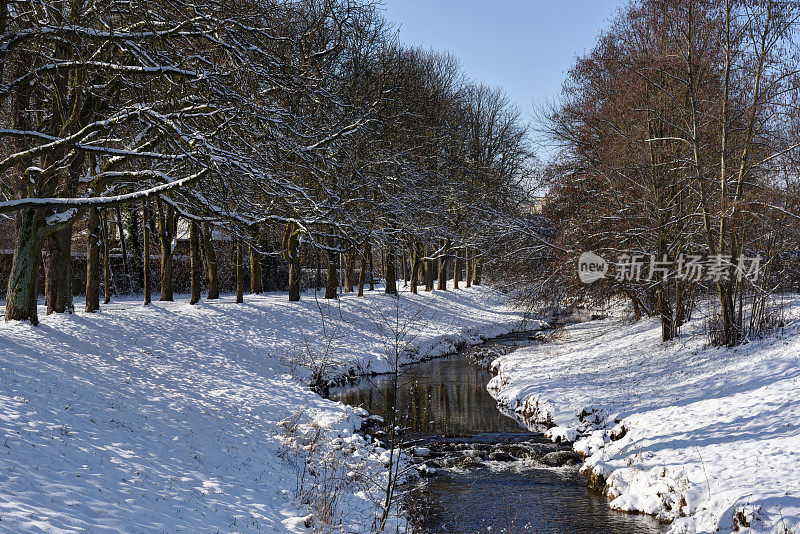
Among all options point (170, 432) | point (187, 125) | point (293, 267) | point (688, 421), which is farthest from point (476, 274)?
point (170, 432)

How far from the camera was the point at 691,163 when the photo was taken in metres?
15.2

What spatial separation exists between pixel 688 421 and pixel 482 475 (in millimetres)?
3990

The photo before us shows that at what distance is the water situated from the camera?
8.93 metres

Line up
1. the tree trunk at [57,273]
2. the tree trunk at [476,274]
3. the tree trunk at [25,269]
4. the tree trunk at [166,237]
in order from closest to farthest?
1. the tree trunk at [25,269]
2. the tree trunk at [57,273]
3. the tree trunk at [166,237]
4. the tree trunk at [476,274]

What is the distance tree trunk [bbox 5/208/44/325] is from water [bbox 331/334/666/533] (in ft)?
26.8

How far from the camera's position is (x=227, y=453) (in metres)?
9.77

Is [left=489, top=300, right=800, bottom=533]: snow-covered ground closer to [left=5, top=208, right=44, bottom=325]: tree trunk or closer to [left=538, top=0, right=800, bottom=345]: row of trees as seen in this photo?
[left=538, top=0, right=800, bottom=345]: row of trees

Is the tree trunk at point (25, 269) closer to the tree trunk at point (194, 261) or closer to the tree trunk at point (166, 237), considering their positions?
the tree trunk at point (166, 237)

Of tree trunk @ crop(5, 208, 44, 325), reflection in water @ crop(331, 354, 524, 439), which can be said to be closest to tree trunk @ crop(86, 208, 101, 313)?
tree trunk @ crop(5, 208, 44, 325)

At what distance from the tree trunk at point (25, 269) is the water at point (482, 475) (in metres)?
8.18

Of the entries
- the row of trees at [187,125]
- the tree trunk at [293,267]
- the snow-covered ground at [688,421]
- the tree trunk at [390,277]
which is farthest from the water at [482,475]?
the tree trunk at [390,277]

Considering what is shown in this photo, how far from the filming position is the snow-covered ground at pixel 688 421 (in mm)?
8164

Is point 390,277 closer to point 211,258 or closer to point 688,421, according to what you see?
point 211,258

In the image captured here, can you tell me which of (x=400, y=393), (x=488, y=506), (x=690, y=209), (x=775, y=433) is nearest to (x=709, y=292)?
(x=690, y=209)
